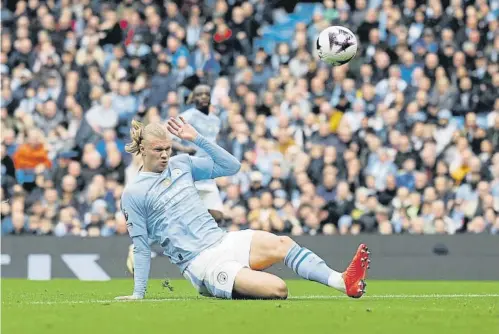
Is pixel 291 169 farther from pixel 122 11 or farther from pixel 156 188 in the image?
pixel 156 188

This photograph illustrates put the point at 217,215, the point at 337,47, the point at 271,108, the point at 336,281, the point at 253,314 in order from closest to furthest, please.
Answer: the point at 253,314 < the point at 336,281 < the point at 337,47 < the point at 217,215 < the point at 271,108

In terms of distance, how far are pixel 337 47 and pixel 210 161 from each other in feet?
9.96

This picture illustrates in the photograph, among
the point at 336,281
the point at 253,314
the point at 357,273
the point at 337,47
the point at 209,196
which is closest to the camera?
the point at 253,314

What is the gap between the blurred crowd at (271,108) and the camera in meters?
19.6

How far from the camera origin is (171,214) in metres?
11.4

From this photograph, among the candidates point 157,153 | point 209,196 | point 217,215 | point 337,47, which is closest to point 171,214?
point 157,153

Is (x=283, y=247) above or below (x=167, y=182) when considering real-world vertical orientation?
A: below

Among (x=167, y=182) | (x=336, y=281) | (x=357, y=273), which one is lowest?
(x=336, y=281)

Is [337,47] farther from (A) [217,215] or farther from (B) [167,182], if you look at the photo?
(B) [167,182]

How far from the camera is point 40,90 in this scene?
22.6 metres

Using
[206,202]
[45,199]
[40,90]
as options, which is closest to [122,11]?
[40,90]

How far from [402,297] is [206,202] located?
350 centimetres

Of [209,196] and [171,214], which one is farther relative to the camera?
[209,196]

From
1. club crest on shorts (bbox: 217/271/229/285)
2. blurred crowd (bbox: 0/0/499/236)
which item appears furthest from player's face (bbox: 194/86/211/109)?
blurred crowd (bbox: 0/0/499/236)
